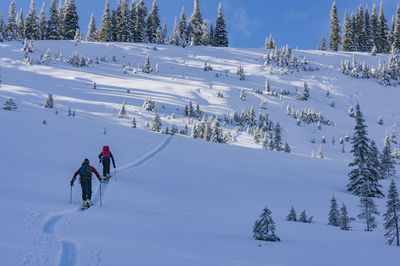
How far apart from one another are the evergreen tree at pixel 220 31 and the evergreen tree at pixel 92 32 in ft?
103

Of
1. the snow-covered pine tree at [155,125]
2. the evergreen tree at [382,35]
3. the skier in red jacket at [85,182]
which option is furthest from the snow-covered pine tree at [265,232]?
the evergreen tree at [382,35]

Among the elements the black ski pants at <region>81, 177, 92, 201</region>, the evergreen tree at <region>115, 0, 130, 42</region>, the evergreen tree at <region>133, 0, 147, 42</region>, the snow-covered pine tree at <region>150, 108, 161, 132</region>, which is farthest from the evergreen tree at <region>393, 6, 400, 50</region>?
the black ski pants at <region>81, 177, 92, 201</region>

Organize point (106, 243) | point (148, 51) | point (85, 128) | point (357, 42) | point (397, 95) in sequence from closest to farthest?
point (106, 243) < point (85, 128) < point (397, 95) < point (148, 51) < point (357, 42)

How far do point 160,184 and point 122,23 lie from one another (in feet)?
227

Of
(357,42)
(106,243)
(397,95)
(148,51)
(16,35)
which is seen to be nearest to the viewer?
(106,243)

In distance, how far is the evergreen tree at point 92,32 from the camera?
75.9 metres

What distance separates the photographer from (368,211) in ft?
36.8

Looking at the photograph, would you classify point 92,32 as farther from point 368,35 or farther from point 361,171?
point 361,171

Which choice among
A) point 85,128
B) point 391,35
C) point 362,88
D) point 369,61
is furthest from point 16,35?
point 391,35

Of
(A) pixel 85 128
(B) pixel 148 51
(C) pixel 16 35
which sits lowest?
(A) pixel 85 128

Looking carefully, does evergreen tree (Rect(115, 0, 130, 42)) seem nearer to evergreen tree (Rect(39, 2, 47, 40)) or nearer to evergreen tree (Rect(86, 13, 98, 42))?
evergreen tree (Rect(86, 13, 98, 42))

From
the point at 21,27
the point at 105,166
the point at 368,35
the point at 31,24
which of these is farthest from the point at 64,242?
the point at 368,35

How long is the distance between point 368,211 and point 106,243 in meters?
9.98

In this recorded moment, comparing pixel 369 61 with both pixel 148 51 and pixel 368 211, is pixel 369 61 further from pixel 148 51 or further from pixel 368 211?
pixel 368 211
